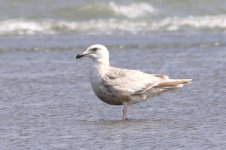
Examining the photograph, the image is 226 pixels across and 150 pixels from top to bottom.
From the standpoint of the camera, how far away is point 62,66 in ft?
48.8

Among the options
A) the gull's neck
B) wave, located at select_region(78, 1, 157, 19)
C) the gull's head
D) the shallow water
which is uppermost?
wave, located at select_region(78, 1, 157, 19)

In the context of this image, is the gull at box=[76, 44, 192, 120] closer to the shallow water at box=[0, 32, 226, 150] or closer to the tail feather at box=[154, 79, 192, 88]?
the tail feather at box=[154, 79, 192, 88]

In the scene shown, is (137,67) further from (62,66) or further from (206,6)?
(206,6)

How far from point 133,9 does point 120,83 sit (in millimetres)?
16820

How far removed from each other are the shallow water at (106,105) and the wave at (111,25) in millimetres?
4336

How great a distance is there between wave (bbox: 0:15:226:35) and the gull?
11.9 meters

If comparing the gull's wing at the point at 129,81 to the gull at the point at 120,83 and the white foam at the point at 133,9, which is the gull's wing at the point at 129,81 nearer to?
the gull at the point at 120,83

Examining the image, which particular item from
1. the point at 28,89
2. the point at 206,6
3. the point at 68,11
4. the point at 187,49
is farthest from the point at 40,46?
the point at 206,6

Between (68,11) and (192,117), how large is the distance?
55.2 ft

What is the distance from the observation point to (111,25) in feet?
76.7

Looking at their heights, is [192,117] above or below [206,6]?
below

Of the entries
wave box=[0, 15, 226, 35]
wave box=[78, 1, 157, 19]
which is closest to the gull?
wave box=[0, 15, 226, 35]

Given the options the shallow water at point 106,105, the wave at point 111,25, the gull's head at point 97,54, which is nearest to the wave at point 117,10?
the wave at point 111,25

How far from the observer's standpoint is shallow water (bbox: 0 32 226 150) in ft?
27.6
